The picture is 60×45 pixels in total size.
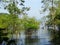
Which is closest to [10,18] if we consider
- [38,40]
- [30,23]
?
[38,40]

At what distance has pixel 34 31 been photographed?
43469 millimetres

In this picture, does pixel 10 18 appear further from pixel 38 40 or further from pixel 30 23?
pixel 30 23

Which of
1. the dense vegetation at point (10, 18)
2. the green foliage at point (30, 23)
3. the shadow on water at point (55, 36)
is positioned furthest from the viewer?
the green foliage at point (30, 23)

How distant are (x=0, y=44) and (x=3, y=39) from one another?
0.58 m

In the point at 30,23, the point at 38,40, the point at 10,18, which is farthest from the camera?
the point at 30,23

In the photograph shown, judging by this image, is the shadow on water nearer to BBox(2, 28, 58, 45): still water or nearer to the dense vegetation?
BBox(2, 28, 58, 45): still water

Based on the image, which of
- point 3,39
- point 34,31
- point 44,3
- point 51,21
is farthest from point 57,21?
point 34,31

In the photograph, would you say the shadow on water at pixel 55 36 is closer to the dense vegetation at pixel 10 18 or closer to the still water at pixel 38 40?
the still water at pixel 38 40

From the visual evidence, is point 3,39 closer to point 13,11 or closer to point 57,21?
point 13,11

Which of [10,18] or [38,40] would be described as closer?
[10,18]

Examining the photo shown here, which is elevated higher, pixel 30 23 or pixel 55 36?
pixel 30 23

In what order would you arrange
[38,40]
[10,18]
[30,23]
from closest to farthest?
[10,18]
[38,40]
[30,23]

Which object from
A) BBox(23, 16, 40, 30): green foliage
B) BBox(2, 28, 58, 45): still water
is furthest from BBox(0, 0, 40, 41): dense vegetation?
BBox(23, 16, 40, 30): green foliage

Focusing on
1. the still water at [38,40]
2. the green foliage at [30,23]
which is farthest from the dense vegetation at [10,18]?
the green foliage at [30,23]
